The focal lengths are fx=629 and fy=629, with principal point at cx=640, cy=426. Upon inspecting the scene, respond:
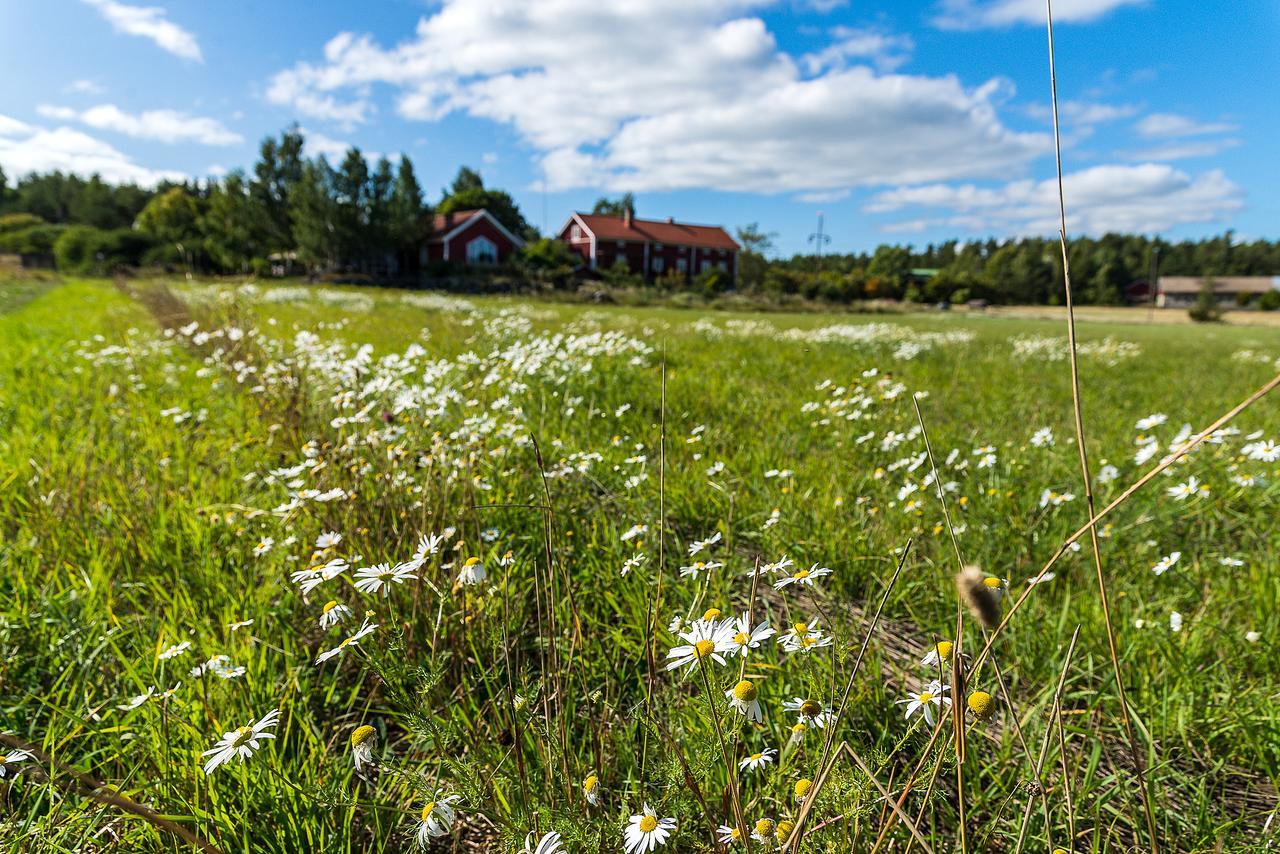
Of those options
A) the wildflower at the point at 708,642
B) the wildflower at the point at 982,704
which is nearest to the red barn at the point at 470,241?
the wildflower at the point at 708,642

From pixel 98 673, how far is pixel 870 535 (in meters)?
2.52

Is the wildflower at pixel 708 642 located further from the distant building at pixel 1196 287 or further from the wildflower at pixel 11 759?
the distant building at pixel 1196 287

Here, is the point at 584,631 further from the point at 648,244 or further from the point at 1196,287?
the point at 1196,287

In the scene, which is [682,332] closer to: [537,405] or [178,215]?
[537,405]

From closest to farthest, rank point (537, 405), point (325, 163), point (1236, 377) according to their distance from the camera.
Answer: point (537, 405) < point (1236, 377) < point (325, 163)

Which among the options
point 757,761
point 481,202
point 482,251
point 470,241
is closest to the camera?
point 757,761

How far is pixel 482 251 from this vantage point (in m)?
47.7

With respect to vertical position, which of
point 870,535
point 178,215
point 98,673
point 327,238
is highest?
point 178,215

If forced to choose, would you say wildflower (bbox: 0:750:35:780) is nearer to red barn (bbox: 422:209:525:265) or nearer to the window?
red barn (bbox: 422:209:525:265)

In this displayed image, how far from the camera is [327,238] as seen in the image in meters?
39.1

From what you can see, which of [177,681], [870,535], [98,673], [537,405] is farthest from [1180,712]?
[537,405]

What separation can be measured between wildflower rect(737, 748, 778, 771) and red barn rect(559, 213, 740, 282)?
176 feet

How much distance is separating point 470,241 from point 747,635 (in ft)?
164

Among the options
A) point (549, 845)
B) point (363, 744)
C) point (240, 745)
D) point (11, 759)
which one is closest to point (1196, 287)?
point (549, 845)
